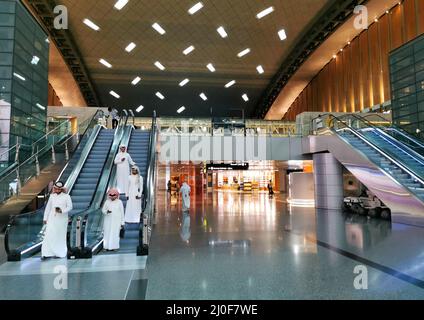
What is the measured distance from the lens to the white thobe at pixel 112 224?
6691 mm

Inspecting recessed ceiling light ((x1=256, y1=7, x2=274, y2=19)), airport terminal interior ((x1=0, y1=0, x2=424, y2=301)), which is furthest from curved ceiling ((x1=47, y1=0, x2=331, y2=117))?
recessed ceiling light ((x1=256, y1=7, x2=274, y2=19))

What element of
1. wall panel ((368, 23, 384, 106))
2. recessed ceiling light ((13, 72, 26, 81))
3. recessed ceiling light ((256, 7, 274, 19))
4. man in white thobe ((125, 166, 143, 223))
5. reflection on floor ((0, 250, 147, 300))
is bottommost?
reflection on floor ((0, 250, 147, 300))

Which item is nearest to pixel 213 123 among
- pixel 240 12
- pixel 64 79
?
pixel 240 12

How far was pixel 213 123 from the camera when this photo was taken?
60.0 ft

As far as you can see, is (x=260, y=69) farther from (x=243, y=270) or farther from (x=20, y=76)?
(x=243, y=270)

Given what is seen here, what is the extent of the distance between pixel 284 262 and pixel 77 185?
21.4 feet

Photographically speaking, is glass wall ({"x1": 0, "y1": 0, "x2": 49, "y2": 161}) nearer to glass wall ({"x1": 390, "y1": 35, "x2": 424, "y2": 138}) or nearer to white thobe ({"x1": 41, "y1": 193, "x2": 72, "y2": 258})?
white thobe ({"x1": 41, "y1": 193, "x2": 72, "y2": 258})

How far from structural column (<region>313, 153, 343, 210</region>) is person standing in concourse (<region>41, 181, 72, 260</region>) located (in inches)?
A: 479

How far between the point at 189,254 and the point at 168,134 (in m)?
11.6

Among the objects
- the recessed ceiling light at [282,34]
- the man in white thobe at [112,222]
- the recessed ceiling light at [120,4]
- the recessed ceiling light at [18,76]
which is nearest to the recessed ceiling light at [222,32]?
the recessed ceiling light at [282,34]

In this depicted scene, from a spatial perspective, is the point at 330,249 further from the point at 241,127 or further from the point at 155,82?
the point at 155,82

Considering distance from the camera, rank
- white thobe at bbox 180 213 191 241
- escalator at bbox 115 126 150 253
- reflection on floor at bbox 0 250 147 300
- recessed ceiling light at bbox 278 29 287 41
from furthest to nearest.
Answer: recessed ceiling light at bbox 278 29 287 41 → white thobe at bbox 180 213 191 241 → escalator at bbox 115 126 150 253 → reflection on floor at bbox 0 250 147 300

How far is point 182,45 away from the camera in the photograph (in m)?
29.6

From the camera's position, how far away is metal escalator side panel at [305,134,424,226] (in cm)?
927
